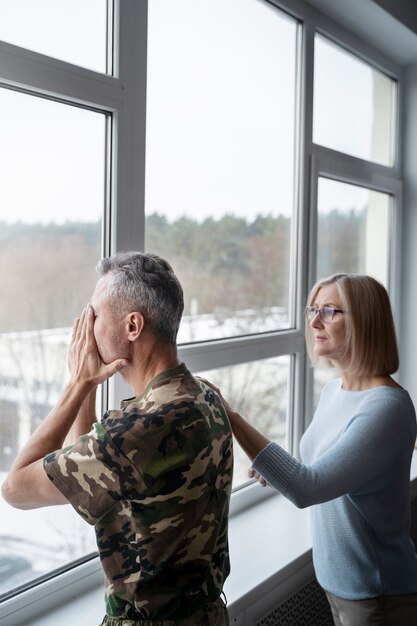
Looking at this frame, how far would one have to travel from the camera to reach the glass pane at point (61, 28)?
1571mm

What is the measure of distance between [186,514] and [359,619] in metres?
0.85

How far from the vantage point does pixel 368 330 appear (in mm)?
1813

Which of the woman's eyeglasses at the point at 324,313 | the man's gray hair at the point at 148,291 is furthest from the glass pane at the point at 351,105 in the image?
the man's gray hair at the point at 148,291

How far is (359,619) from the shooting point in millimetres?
1796

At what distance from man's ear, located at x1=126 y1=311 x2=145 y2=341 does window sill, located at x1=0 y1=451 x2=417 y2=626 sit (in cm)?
82

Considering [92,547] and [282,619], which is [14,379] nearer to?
[92,547]

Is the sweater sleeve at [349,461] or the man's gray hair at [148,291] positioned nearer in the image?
the man's gray hair at [148,291]

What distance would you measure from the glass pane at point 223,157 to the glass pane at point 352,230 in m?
0.31

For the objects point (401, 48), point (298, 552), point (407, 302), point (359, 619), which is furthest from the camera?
point (407, 302)

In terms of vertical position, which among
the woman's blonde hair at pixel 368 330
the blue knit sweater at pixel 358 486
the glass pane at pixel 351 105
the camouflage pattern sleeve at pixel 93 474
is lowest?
the blue knit sweater at pixel 358 486

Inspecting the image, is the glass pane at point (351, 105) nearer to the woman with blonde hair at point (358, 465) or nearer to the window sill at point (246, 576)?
the woman with blonde hair at point (358, 465)

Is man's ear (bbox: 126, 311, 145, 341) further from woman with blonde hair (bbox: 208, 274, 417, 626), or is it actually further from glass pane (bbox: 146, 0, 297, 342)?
glass pane (bbox: 146, 0, 297, 342)

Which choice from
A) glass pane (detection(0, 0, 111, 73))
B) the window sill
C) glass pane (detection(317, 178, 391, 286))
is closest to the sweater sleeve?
the window sill

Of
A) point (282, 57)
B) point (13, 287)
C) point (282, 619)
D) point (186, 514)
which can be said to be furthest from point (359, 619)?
point (282, 57)
